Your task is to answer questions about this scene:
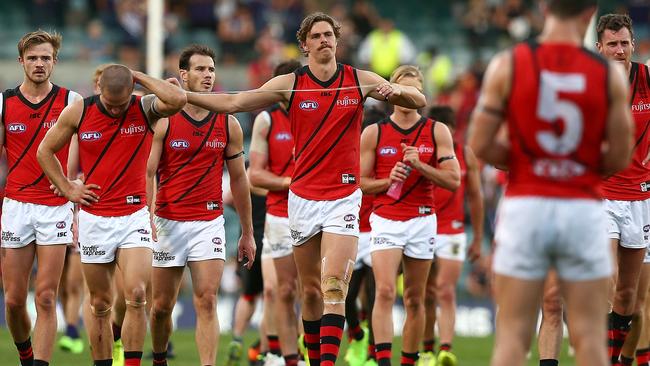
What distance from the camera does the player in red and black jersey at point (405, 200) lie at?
38.2 ft

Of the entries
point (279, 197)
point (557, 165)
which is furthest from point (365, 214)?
point (557, 165)

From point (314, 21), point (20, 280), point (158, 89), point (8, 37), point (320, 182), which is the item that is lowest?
point (20, 280)

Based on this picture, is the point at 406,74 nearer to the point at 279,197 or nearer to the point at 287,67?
the point at 287,67

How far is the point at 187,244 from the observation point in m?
10.8

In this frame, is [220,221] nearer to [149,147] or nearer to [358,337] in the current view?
[149,147]

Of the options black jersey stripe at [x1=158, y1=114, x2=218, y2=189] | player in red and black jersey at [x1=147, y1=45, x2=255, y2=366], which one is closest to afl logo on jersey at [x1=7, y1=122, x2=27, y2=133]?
player in red and black jersey at [x1=147, y1=45, x2=255, y2=366]

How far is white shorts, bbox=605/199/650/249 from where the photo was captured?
10.7 metres

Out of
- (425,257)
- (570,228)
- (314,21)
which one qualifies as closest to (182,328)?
(425,257)

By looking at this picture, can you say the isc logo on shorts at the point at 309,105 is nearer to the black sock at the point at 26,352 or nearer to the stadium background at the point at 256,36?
the black sock at the point at 26,352

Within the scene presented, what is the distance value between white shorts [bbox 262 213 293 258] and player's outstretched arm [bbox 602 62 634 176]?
6.10m

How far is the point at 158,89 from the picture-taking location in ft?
31.8

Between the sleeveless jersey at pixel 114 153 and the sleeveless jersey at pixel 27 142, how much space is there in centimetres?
82

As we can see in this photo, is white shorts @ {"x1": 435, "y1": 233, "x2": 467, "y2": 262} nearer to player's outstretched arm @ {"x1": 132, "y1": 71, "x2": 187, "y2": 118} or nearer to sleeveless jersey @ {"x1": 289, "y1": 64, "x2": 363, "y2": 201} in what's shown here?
sleeveless jersey @ {"x1": 289, "y1": 64, "x2": 363, "y2": 201}

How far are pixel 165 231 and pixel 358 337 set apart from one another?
152 inches
